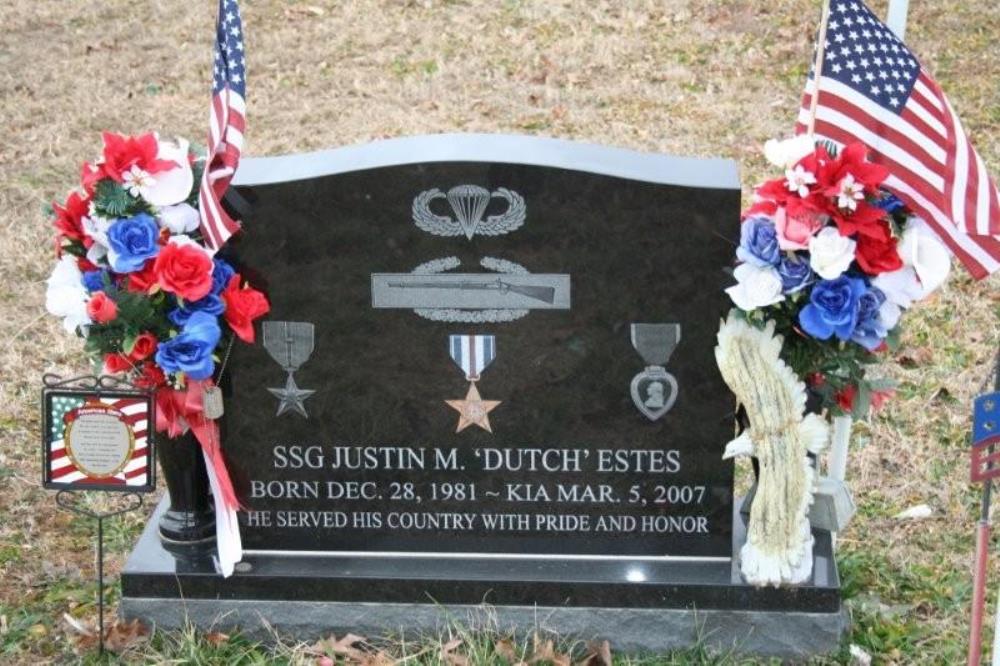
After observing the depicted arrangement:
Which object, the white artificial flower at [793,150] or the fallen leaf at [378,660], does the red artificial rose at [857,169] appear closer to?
the white artificial flower at [793,150]

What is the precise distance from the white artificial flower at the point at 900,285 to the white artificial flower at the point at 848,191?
0.26 m

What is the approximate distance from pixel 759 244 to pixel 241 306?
160 cm

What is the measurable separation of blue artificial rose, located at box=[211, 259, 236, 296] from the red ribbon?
322 mm

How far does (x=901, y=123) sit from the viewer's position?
433cm

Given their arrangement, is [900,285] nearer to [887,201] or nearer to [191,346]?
[887,201]

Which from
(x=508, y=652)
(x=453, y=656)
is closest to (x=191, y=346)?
(x=453, y=656)

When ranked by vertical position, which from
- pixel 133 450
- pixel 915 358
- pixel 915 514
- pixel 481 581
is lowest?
pixel 915 514

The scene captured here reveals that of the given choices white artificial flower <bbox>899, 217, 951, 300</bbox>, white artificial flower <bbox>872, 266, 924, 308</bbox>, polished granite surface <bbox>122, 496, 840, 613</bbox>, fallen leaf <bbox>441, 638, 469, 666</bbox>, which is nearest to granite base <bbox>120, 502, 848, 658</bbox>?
polished granite surface <bbox>122, 496, 840, 613</bbox>

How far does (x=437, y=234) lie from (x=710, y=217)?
84cm

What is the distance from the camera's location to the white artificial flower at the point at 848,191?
4.32m

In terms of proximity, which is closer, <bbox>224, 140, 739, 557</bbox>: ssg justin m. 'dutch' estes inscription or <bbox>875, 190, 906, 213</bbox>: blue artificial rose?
<bbox>875, 190, 906, 213</bbox>: blue artificial rose

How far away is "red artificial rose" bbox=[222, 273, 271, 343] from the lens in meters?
4.65

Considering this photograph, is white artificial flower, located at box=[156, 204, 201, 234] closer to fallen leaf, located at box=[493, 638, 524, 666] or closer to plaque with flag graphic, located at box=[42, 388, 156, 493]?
plaque with flag graphic, located at box=[42, 388, 156, 493]

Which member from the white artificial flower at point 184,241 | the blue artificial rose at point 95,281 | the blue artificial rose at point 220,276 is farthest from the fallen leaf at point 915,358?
the blue artificial rose at point 95,281
